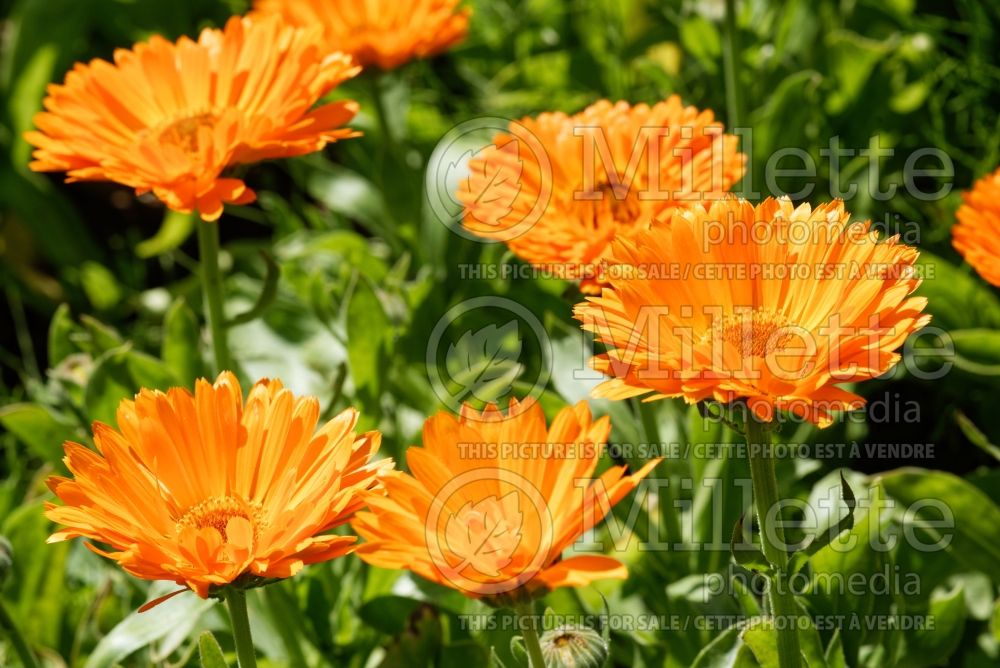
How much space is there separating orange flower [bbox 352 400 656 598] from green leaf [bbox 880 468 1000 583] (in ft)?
2.60

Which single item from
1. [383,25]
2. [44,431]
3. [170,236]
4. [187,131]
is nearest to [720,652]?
[187,131]

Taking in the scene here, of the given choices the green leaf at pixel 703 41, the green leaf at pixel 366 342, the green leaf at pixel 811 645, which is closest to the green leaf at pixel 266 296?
the green leaf at pixel 366 342

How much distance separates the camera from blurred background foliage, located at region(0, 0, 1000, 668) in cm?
218

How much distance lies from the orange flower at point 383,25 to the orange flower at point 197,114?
577 mm

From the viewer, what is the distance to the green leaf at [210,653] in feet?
5.30

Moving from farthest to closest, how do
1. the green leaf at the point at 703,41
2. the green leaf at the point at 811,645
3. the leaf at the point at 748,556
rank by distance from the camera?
the green leaf at the point at 703,41 → the green leaf at the point at 811,645 → the leaf at the point at 748,556

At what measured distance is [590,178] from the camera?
2279 millimetres

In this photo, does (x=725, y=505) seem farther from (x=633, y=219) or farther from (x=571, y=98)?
(x=571, y=98)

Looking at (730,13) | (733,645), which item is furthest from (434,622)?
(730,13)

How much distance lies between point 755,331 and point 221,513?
76cm

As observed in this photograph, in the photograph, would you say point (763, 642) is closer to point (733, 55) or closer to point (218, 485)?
point (218, 485)

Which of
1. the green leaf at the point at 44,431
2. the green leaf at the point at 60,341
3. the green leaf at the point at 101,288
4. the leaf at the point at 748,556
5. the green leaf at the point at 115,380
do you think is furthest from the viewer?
the green leaf at the point at 101,288

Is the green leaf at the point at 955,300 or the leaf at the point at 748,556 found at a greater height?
the green leaf at the point at 955,300

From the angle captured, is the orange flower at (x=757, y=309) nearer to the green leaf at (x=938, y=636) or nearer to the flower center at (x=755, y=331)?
the flower center at (x=755, y=331)
